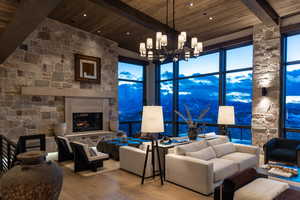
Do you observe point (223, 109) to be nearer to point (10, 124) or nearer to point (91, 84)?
point (91, 84)

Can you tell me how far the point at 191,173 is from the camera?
131 inches

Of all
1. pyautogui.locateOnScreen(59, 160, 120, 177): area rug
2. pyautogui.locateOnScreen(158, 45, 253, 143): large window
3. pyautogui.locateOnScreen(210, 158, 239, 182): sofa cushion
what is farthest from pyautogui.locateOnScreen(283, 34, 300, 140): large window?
pyautogui.locateOnScreen(59, 160, 120, 177): area rug

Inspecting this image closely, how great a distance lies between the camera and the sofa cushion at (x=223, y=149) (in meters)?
4.17

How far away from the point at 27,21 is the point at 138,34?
14.2ft

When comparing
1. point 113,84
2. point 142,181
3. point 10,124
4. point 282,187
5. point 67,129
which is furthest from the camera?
point 113,84

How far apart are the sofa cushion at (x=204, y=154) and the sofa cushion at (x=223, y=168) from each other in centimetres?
17

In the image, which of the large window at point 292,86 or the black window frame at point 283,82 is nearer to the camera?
the large window at point 292,86

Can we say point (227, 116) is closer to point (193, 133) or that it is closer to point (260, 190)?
point (193, 133)

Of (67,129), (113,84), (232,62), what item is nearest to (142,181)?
(67,129)

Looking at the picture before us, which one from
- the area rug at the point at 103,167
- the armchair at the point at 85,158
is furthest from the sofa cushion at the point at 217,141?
the armchair at the point at 85,158

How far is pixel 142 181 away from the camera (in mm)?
3656

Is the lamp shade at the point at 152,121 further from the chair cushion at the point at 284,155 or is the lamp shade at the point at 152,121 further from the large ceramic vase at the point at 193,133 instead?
the chair cushion at the point at 284,155

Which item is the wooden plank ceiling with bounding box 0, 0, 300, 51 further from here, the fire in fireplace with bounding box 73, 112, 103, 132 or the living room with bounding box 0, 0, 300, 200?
the fire in fireplace with bounding box 73, 112, 103, 132

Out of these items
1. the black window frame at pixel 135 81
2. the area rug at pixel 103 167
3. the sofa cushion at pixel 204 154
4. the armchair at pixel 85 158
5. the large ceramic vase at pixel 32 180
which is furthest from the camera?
the black window frame at pixel 135 81
